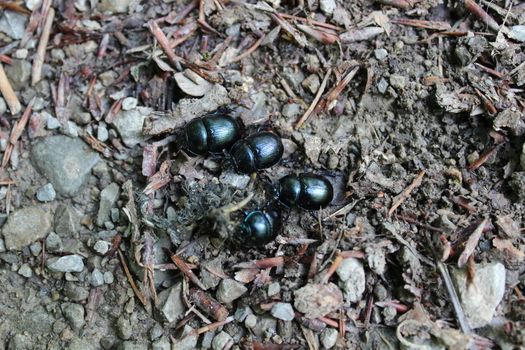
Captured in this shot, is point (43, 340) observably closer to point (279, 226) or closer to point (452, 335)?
point (279, 226)

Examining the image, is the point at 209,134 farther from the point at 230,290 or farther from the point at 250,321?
the point at 250,321

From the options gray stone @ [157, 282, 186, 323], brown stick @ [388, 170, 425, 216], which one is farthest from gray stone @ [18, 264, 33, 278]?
brown stick @ [388, 170, 425, 216]

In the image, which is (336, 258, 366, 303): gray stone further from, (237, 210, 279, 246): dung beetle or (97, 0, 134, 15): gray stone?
(97, 0, 134, 15): gray stone

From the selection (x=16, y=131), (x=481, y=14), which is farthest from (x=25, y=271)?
(x=481, y=14)

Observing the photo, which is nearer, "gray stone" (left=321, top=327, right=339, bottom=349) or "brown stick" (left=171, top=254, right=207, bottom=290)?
"gray stone" (left=321, top=327, right=339, bottom=349)

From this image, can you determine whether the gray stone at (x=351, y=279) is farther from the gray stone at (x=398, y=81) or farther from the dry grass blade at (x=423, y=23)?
the dry grass blade at (x=423, y=23)

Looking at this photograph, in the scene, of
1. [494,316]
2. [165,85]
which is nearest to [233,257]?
[165,85]
